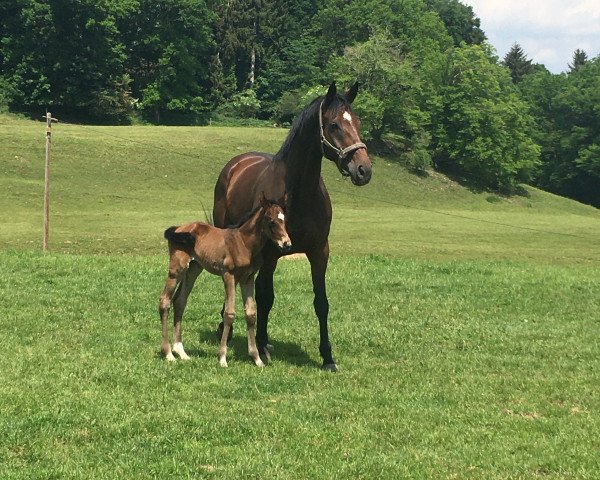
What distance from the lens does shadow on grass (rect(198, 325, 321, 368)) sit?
32.3 ft

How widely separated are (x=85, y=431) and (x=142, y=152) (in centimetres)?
5158

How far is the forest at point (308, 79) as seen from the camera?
7662 centimetres

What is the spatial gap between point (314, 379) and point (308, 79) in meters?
93.5

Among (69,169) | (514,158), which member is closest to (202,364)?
(69,169)

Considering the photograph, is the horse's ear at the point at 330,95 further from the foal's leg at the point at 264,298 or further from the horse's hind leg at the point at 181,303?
the horse's hind leg at the point at 181,303

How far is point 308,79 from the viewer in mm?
99062

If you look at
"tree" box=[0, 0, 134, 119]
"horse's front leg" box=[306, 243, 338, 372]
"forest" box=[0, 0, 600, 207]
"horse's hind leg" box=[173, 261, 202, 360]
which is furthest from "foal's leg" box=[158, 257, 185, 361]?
"tree" box=[0, 0, 134, 119]

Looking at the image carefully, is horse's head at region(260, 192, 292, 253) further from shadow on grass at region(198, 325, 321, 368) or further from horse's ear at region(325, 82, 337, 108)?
shadow on grass at region(198, 325, 321, 368)

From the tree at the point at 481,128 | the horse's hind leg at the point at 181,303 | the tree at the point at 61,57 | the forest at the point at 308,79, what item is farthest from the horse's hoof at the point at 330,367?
the tree at the point at 61,57

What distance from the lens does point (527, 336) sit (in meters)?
11.8

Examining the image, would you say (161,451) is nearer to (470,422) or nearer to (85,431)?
(85,431)

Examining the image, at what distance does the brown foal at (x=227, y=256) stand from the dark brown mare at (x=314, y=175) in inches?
16.2

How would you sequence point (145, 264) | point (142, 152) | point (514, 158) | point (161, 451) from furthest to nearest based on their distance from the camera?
point (514, 158) → point (142, 152) → point (145, 264) → point (161, 451)

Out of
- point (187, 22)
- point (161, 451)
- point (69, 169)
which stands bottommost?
point (69, 169)
